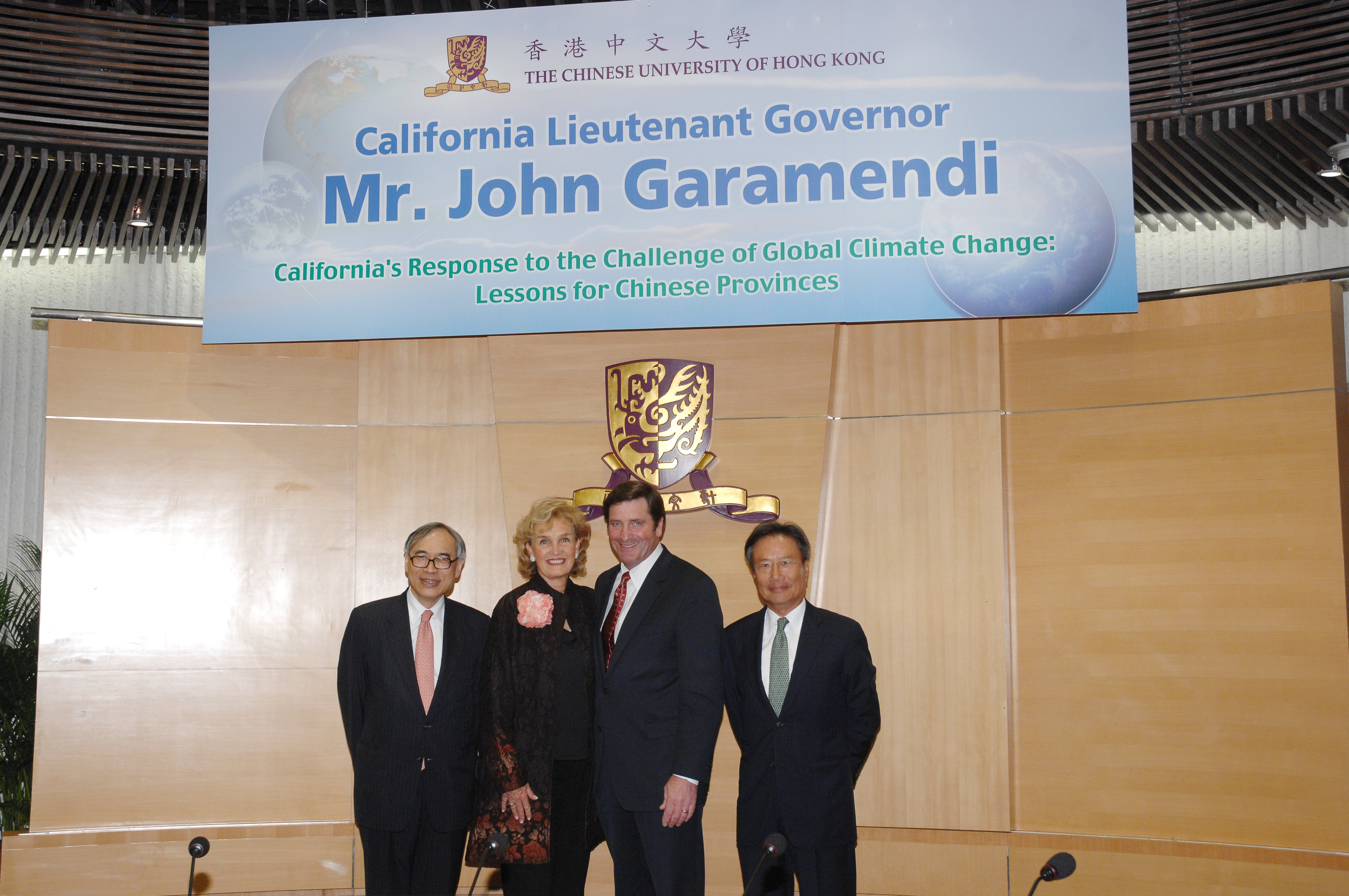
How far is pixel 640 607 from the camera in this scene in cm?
334

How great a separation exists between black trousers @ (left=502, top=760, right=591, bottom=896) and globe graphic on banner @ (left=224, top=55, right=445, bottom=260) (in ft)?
8.52

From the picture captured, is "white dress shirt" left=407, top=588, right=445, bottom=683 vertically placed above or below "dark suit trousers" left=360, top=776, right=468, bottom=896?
above

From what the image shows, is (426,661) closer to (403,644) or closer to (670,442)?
(403,644)

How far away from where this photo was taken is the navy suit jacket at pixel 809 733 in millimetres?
3355

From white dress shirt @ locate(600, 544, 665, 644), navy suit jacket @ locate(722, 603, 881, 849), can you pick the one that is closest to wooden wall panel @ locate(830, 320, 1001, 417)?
navy suit jacket @ locate(722, 603, 881, 849)

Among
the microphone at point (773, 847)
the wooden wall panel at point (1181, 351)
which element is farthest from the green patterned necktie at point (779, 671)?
the wooden wall panel at point (1181, 351)

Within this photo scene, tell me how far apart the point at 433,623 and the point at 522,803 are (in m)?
0.68

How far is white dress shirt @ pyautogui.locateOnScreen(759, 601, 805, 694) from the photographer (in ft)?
11.6

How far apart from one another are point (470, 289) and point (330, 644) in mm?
1623

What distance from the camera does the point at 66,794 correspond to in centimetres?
448

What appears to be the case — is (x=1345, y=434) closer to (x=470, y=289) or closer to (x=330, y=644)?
(x=470, y=289)

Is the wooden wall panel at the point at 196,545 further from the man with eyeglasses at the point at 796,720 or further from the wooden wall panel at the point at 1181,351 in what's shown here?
the wooden wall panel at the point at 1181,351

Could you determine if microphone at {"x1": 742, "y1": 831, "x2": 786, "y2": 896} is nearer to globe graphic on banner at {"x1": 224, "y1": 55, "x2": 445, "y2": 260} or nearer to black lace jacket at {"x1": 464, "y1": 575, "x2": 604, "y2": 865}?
black lace jacket at {"x1": 464, "y1": 575, "x2": 604, "y2": 865}

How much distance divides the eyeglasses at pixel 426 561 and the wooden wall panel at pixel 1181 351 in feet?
7.80
